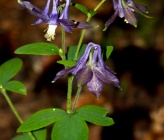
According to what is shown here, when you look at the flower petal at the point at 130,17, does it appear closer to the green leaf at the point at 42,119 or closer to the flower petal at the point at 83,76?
the flower petal at the point at 83,76

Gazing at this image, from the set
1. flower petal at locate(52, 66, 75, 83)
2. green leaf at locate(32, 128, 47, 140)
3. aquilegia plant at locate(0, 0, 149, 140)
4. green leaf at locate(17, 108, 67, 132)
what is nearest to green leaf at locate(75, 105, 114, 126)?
aquilegia plant at locate(0, 0, 149, 140)

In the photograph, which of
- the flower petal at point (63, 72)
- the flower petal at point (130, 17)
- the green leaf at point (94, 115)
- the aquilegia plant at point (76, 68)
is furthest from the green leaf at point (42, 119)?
the flower petal at point (130, 17)

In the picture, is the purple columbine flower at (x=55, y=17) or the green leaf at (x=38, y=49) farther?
the green leaf at (x=38, y=49)

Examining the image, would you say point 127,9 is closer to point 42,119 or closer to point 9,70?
point 42,119

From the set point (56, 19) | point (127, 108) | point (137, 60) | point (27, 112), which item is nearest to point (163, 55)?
point (137, 60)

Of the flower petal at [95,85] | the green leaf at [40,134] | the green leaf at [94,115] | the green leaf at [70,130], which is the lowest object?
the green leaf at [40,134]

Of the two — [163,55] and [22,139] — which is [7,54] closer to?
[163,55]

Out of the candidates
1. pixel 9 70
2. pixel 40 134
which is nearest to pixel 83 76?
pixel 9 70
